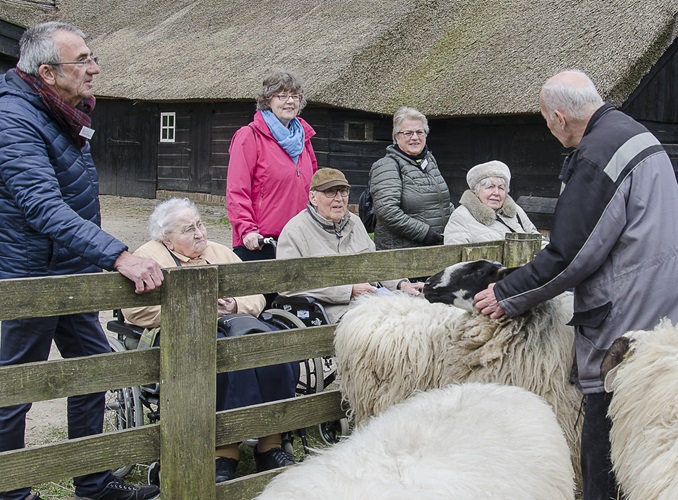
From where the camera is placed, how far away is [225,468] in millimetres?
3883

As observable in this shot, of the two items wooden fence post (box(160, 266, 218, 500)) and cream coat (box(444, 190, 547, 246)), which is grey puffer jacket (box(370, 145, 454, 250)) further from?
wooden fence post (box(160, 266, 218, 500))

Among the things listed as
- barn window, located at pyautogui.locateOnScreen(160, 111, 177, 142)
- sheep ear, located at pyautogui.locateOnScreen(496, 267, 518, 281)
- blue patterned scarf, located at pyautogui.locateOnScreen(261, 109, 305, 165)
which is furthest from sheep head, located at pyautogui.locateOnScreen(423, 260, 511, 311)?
barn window, located at pyautogui.locateOnScreen(160, 111, 177, 142)

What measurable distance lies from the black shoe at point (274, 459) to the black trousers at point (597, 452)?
5.06 feet

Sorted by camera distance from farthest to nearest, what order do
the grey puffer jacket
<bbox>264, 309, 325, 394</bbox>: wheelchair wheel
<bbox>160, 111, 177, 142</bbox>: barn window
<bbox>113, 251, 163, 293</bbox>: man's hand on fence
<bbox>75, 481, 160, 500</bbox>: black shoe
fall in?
<bbox>160, 111, 177, 142</bbox>: barn window
the grey puffer jacket
<bbox>264, 309, 325, 394</bbox>: wheelchair wheel
<bbox>75, 481, 160, 500</bbox>: black shoe
<bbox>113, 251, 163, 293</bbox>: man's hand on fence

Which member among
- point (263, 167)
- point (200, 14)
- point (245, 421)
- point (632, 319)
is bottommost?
point (245, 421)

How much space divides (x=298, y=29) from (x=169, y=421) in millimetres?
17012

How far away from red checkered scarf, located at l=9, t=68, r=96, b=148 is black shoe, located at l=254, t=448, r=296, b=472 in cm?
186

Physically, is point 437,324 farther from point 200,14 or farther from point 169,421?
point 200,14

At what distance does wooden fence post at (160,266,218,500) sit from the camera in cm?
320

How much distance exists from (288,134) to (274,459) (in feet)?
7.42

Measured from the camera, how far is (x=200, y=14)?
23125mm

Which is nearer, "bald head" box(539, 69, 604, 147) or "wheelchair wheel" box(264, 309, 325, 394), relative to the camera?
"bald head" box(539, 69, 604, 147)

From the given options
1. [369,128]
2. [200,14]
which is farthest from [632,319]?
[200,14]

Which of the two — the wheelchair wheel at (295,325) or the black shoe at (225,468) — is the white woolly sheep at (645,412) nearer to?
the wheelchair wheel at (295,325)
